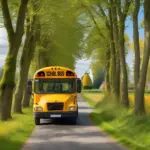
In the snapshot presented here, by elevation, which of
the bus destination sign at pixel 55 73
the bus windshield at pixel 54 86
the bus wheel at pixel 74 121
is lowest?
the bus wheel at pixel 74 121

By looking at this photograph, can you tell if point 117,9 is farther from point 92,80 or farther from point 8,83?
point 92,80

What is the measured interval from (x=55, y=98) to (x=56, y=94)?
0.43 m

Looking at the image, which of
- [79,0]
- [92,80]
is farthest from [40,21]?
[92,80]

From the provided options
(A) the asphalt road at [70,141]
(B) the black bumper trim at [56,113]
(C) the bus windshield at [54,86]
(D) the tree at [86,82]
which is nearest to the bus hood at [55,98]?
(C) the bus windshield at [54,86]

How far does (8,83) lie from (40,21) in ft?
28.7

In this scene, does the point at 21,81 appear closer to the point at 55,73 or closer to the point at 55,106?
the point at 55,73

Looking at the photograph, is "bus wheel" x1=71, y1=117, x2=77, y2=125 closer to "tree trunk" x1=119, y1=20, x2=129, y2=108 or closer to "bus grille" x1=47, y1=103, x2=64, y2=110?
"bus grille" x1=47, y1=103, x2=64, y2=110

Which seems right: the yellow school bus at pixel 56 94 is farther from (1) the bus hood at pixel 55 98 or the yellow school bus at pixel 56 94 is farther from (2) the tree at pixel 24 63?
(2) the tree at pixel 24 63

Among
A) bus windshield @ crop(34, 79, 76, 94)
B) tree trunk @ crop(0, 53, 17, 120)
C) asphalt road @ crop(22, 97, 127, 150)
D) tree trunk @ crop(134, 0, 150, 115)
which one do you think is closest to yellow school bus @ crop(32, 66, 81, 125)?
bus windshield @ crop(34, 79, 76, 94)

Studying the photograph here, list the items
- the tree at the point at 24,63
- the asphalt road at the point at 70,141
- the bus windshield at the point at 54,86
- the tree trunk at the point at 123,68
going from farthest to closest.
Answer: the tree at the point at 24,63 → the tree trunk at the point at 123,68 → the bus windshield at the point at 54,86 → the asphalt road at the point at 70,141

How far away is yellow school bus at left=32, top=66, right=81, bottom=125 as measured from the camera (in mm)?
22562

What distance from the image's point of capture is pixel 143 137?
15.6 metres

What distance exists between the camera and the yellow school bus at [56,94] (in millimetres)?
22562

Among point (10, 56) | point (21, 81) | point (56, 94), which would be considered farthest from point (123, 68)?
point (10, 56)
